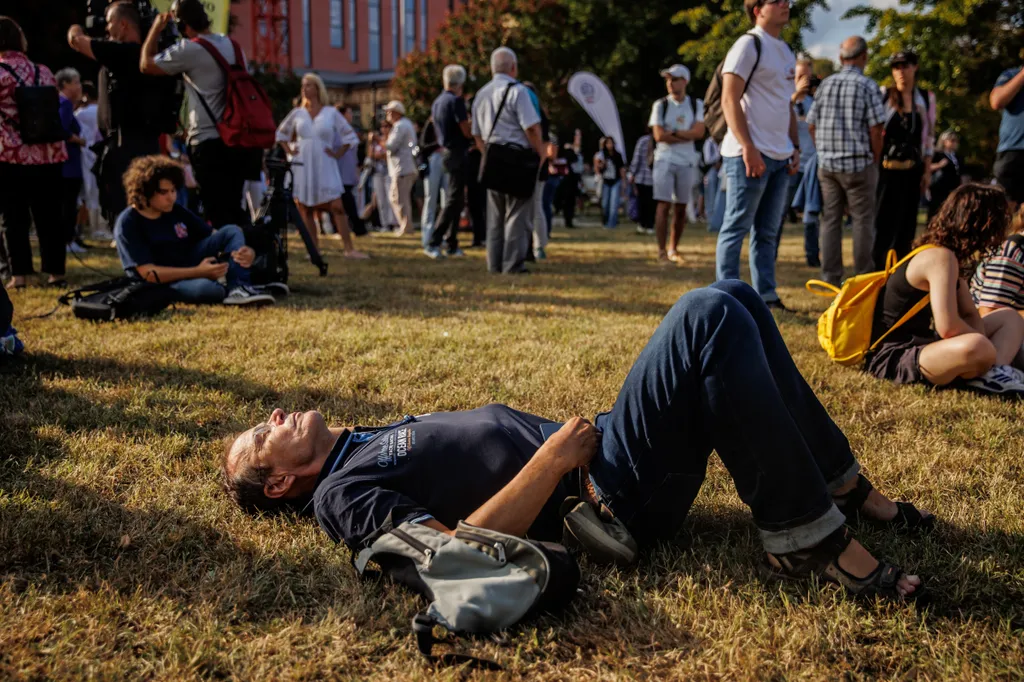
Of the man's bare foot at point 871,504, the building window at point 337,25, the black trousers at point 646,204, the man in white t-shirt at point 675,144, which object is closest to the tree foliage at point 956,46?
the black trousers at point 646,204

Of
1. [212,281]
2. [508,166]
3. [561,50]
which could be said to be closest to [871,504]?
[212,281]

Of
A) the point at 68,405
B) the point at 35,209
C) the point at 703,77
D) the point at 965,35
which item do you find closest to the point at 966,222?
the point at 68,405

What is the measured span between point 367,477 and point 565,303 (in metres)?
4.49

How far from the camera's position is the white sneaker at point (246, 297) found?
605cm

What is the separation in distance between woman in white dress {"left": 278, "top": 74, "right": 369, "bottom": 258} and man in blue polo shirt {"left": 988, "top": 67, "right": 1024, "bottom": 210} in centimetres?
678

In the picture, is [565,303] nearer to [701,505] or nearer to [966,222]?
[966,222]

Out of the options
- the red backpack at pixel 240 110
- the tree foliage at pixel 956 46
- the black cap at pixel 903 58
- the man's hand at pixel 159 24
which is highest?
the tree foliage at pixel 956 46

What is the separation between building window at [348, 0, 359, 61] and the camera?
2226 inches

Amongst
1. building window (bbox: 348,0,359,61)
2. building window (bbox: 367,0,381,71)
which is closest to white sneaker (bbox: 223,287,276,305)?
building window (bbox: 348,0,359,61)

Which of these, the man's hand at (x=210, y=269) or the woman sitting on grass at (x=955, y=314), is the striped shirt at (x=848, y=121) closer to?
the woman sitting on grass at (x=955, y=314)

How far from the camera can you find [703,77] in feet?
89.8

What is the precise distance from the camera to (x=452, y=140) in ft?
32.2

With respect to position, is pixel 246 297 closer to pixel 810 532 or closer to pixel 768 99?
pixel 768 99

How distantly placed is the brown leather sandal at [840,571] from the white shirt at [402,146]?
1095 centimetres
